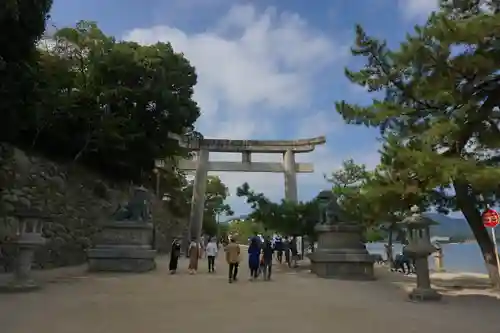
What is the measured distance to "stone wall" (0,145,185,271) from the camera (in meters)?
14.9

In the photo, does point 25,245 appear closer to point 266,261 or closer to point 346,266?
point 266,261

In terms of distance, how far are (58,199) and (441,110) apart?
47.0ft

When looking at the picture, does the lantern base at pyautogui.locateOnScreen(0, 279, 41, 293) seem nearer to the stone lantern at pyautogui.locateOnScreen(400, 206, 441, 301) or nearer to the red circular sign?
the stone lantern at pyautogui.locateOnScreen(400, 206, 441, 301)

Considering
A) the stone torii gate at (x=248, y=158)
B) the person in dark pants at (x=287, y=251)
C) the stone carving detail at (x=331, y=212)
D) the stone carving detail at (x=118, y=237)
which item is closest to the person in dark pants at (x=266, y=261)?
the stone carving detail at (x=331, y=212)

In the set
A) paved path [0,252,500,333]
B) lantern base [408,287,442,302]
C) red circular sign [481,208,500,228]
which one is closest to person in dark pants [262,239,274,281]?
paved path [0,252,500,333]

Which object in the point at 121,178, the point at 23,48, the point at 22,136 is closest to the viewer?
the point at 23,48

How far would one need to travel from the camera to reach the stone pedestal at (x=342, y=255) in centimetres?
1498

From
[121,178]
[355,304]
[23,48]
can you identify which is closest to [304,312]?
[355,304]

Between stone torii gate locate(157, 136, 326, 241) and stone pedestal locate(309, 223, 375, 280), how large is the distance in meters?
14.1

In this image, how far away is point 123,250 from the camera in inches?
598

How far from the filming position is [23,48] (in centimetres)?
1247

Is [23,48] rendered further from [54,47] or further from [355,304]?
[355,304]

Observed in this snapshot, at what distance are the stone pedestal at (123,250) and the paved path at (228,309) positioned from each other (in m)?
2.68

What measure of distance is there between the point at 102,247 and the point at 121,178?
8.46 metres
